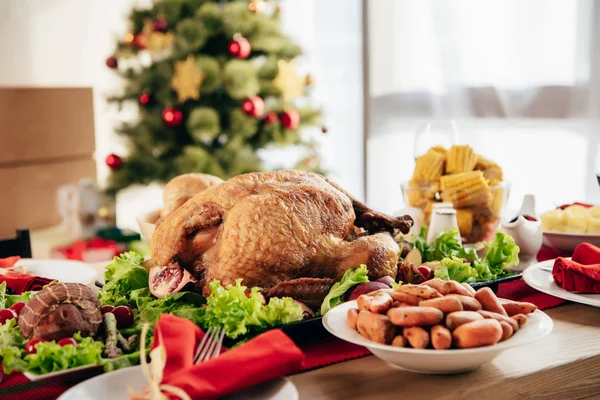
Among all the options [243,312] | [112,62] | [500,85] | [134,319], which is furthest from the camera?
[112,62]

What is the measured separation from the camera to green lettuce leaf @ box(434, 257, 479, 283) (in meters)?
1.39

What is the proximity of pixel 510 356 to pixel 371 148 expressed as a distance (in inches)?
165

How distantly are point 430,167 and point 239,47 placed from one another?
93.3 inches

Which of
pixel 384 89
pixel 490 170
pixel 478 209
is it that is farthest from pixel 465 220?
pixel 384 89

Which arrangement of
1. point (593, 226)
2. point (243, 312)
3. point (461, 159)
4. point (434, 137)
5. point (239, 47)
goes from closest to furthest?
1. point (243, 312)
2. point (593, 226)
3. point (461, 159)
4. point (434, 137)
5. point (239, 47)

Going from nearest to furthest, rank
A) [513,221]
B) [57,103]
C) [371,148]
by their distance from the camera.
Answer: [513,221]
[57,103]
[371,148]

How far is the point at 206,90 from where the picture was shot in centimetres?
402

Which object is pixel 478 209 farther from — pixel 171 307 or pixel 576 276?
pixel 171 307

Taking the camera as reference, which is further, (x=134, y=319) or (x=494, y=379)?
(x=134, y=319)

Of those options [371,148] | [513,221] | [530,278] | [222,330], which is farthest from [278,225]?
[371,148]

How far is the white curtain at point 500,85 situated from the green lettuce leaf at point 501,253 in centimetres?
242

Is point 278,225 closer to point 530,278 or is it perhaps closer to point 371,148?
point 530,278

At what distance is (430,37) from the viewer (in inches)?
179

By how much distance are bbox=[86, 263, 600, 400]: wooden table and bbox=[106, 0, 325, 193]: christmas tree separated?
10.0 feet
